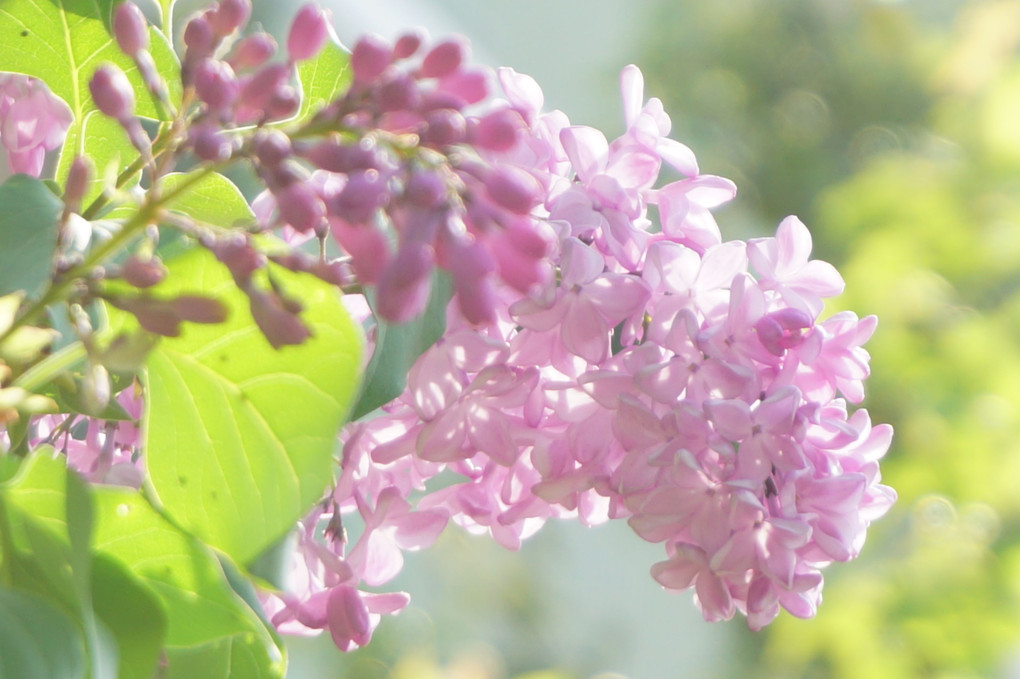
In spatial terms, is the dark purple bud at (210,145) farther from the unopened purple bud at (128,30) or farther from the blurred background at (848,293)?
the blurred background at (848,293)

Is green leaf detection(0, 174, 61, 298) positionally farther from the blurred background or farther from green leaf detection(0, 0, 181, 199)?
the blurred background

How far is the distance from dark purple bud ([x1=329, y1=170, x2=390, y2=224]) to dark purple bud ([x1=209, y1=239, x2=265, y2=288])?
18 mm

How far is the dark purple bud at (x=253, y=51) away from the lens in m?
0.19

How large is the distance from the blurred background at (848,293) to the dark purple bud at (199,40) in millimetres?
1124

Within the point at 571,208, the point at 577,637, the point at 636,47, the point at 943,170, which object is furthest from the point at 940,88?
the point at 571,208

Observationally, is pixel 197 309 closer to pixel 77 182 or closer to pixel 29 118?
pixel 77 182

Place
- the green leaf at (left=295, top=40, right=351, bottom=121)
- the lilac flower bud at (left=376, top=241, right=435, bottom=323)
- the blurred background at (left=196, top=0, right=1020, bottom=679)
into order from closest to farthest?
the lilac flower bud at (left=376, top=241, right=435, bottom=323) < the green leaf at (left=295, top=40, right=351, bottom=121) < the blurred background at (left=196, top=0, right=1020, bottom=679)

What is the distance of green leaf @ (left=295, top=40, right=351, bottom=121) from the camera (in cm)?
27

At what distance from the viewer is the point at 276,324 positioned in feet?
0.53

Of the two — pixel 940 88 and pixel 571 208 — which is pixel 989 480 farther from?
pixel 571 208

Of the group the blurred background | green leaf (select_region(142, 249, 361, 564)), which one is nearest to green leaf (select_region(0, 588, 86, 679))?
green leaf (select_region(142, 249, 361, 564))

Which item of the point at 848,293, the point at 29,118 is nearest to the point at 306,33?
the point at 29,118

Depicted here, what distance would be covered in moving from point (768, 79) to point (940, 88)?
41 centimetres

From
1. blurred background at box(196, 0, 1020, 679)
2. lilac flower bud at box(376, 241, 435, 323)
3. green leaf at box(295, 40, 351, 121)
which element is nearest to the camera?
lilac flower bud at box(376, 241, 435, 323)
